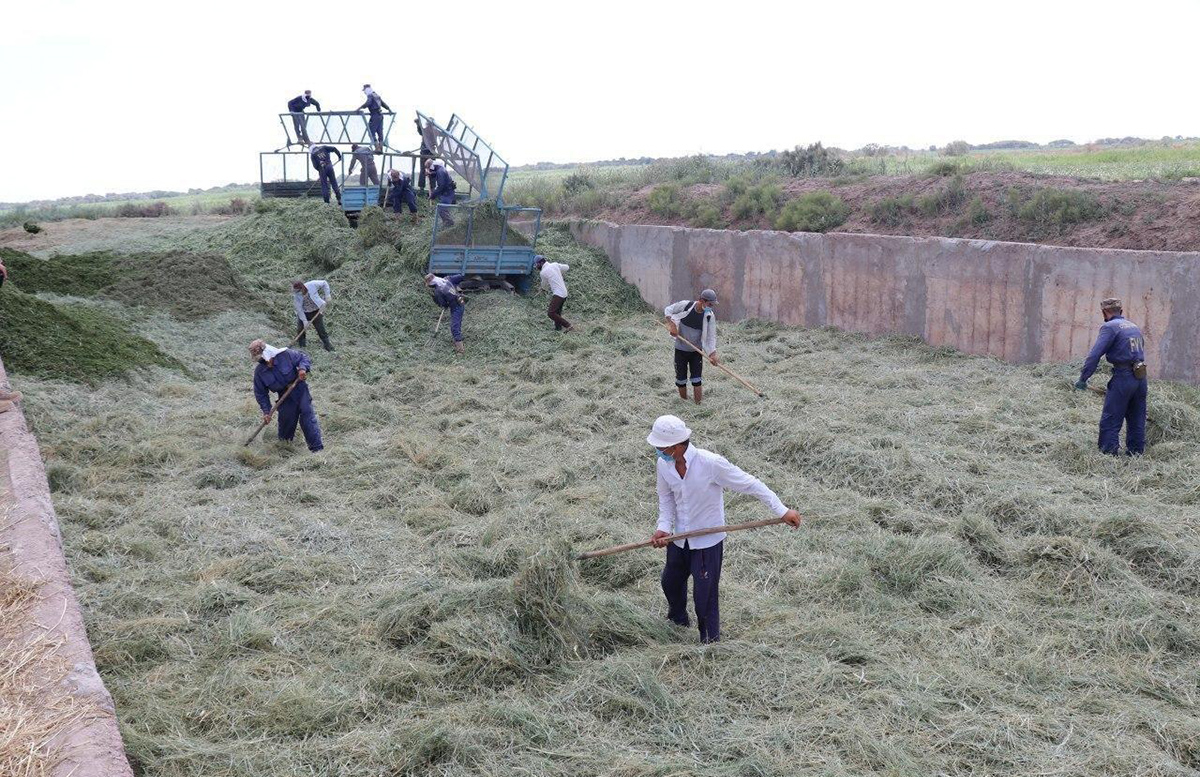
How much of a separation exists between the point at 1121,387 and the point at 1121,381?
6 centimetres

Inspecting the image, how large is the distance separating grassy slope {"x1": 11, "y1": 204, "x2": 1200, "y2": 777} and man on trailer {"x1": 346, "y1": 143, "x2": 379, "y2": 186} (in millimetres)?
9986

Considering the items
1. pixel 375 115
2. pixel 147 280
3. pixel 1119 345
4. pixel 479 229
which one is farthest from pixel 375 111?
pixel 1119 345

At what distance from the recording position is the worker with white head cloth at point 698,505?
6238 millimetres

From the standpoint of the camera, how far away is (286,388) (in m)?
11.3

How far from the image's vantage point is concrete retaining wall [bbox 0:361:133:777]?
4.72 metres

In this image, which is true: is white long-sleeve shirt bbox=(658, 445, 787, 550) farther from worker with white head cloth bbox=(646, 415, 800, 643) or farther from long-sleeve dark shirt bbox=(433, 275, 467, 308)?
long-sleeve dark shirt bbox=(433, 275, 467, 308)

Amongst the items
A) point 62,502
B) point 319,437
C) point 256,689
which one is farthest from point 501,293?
point 256,689

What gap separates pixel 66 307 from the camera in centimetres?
1602

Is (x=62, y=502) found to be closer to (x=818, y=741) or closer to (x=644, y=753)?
(x=644, y=753)

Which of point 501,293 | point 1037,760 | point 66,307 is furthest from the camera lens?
point 501,293

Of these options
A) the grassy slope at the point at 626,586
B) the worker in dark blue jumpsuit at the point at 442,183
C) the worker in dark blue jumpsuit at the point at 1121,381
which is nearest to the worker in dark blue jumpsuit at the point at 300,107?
the worker in dark blue jumpsuit at the point at 442,183

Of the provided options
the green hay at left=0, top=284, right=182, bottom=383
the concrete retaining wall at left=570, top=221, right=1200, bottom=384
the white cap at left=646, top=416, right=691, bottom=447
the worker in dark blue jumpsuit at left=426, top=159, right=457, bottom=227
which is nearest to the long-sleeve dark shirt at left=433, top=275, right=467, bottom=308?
the worker in dark blue jumpsuit at left=426, top=159, right=457, bottom=227

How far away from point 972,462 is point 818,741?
5085 millimetres

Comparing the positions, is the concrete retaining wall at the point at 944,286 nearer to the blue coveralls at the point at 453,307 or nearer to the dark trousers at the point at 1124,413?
the dark trousers at the point at 1124,413
